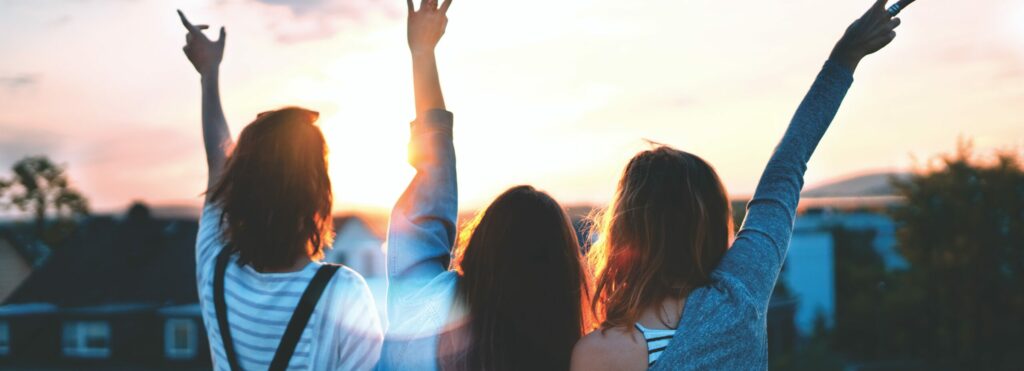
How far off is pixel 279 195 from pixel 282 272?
0.20 metres

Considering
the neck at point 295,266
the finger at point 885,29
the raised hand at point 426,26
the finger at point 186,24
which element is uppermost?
the finger at point 186,24

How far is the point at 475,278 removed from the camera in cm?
206

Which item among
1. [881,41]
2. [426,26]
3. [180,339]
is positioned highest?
[426,26]

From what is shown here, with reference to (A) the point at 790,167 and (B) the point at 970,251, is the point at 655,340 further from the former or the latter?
(B) the point at 970,251

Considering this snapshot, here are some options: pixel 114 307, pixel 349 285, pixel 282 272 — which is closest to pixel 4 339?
pixel 114 307

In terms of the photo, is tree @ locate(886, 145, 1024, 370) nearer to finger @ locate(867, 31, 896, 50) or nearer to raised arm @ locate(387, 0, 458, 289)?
finger @ locate(867, 31, 896, 50)

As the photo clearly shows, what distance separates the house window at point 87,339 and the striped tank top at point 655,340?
28.6 meters

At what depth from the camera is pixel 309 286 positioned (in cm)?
216

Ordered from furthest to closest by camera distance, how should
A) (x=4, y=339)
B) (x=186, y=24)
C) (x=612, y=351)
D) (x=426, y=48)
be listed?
(x=4, y=339), (x=186, y=24), (x=426, y=48), (x=612, y=351)

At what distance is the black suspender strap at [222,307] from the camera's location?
2193 mm

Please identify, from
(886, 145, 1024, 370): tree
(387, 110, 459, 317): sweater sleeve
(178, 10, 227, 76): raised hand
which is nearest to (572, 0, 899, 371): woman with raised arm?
(387, 110, 459, 317): sweater sleeve

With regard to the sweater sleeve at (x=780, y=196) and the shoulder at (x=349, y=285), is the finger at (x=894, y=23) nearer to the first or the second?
the sweater sleeve at (x=780, y=196)

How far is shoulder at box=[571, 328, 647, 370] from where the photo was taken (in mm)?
1769

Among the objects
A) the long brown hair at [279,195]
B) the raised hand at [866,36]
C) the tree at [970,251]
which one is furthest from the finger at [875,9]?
the tree at [970,251]
